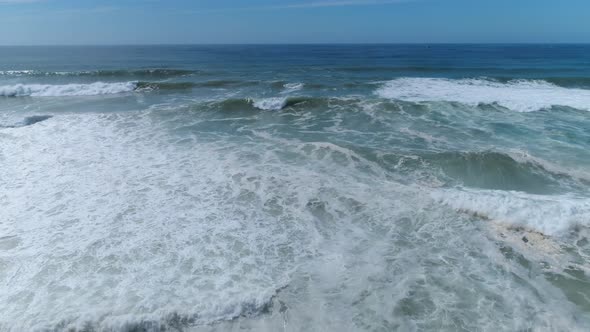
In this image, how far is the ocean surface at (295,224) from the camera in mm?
4844

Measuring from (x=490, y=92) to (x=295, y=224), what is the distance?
19.1 metres


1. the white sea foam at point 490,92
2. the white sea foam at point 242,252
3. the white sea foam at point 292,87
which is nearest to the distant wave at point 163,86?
the white sea foam at point 292,87

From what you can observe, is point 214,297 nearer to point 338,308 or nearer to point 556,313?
point 338,308

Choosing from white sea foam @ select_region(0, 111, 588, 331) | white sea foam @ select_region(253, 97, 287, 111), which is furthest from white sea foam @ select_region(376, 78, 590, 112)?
white sea foam @ select_region(0, 111, 588, 331)

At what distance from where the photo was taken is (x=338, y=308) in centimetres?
491

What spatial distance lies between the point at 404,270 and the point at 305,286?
172 centimetres

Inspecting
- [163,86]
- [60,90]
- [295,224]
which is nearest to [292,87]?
[163,86]

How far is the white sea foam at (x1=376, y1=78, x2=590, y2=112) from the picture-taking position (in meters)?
17.7

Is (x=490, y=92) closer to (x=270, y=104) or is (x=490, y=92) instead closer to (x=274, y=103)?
(x=274, y=103)

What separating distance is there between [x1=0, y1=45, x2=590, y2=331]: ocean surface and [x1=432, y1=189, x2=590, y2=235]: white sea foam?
49 millimetres

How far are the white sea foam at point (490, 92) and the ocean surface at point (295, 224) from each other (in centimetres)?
283

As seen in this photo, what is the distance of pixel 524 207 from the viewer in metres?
7.33

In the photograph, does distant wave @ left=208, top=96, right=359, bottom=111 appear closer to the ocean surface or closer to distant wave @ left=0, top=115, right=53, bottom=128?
the ocean surface

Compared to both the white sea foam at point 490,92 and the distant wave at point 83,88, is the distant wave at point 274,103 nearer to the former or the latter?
the white sea foam at point 490,92
